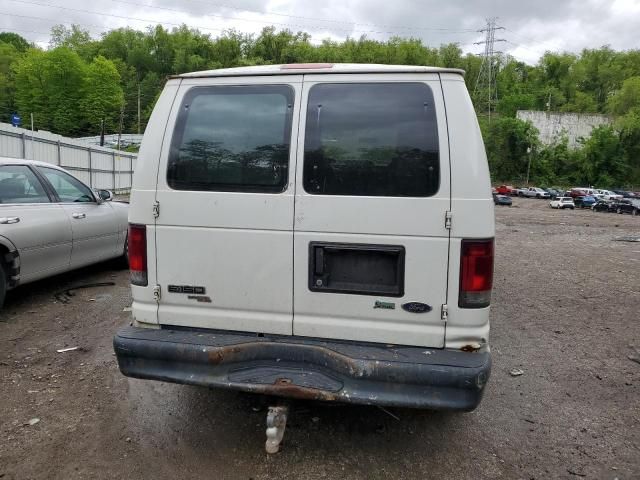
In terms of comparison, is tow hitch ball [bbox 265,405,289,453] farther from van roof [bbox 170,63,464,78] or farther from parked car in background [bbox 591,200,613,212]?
parked car in background [bbox 591,200,613,212]

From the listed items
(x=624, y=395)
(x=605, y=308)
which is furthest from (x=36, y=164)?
(x=605, y=308)

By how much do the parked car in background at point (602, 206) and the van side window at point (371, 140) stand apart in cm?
4171

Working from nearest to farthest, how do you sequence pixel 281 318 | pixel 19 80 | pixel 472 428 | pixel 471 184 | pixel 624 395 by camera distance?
pixel 471 184
pixel 281 318
pixel 472 428
pixel 624 395
pixel 19 80

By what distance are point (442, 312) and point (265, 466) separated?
1.40 metres

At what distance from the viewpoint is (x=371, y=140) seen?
2986 mm

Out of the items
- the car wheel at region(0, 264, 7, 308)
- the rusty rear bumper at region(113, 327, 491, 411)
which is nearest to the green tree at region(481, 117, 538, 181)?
the car wheel at region(0, 264, 7, 308)

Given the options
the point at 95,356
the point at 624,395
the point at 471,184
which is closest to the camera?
the point at 471,184

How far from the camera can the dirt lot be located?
2973 millimetres

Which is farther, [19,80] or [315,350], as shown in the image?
[19,80]

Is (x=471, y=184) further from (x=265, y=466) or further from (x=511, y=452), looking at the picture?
(x=265, y=466)

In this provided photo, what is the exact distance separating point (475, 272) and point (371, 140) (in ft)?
3.25

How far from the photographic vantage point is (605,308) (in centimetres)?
671

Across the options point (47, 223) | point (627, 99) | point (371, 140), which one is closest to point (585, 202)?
point (47, 223)

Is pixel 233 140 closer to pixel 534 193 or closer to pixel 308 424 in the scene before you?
pixel 308 424
